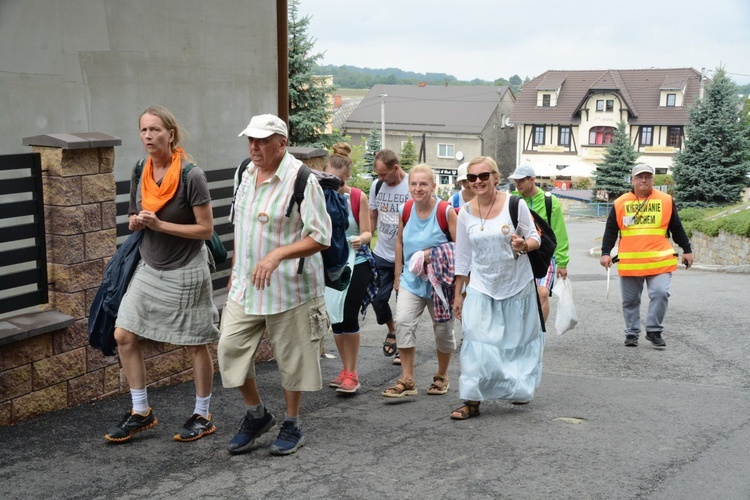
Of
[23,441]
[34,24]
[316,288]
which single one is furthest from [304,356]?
[34,24]

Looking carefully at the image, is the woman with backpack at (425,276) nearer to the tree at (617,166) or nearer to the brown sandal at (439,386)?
the brown sandal at (439,386)

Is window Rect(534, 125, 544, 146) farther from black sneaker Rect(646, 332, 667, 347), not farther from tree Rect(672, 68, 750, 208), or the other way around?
black sneaker Rect(646, 332, 667, 347)

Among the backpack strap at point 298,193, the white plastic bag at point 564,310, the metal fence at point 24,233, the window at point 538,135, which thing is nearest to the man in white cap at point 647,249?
the white plastic bag at point 564,310

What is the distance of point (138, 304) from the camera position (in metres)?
5.40

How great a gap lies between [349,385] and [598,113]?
261 ft

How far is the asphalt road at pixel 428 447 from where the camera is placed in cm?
482

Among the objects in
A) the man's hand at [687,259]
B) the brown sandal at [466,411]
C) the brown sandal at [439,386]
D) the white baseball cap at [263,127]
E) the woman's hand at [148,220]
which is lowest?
the brown sandal at [439,386]

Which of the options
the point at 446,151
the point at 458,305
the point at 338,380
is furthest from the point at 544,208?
the point at 446,151

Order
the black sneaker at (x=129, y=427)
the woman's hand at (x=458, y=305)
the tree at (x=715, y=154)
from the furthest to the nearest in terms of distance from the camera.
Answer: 1. the tree at (x=715, y=154)
2. the woman's hand at (x=458, y=305)
3. the black sneaker at (x=129, y=427)

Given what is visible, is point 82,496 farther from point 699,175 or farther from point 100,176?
point 699,175

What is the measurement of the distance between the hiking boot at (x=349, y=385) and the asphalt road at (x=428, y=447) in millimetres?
70

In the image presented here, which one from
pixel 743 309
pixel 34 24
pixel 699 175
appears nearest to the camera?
pixel 34 24

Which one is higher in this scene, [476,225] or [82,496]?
[476,225]

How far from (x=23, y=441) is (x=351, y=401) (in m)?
2.41
